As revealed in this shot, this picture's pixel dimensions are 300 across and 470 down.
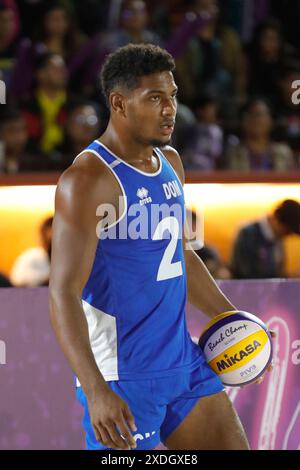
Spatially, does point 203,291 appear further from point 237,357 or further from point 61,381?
point 61,381

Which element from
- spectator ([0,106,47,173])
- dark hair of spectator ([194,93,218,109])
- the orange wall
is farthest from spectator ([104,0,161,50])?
the orange wall

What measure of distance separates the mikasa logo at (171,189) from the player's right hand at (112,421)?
90cm

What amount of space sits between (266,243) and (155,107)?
255 cm

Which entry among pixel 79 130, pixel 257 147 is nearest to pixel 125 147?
pixel 79 130

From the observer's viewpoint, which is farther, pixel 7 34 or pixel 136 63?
pixel 7 34

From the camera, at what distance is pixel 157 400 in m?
3.63

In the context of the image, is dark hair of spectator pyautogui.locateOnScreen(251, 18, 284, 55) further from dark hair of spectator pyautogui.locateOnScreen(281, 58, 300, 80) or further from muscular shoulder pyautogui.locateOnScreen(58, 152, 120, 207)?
muscular shoulder pyautogui.locateOnScreen(58, 152, 120, 207)

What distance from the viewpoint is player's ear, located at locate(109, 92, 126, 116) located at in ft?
12.1

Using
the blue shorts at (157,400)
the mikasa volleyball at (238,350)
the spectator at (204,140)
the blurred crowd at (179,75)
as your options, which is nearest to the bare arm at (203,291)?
the mikasa volleyball at (238,350)

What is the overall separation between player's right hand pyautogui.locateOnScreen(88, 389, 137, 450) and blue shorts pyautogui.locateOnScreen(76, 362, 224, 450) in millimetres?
363

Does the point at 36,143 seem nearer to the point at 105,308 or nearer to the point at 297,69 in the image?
the point at 297,69

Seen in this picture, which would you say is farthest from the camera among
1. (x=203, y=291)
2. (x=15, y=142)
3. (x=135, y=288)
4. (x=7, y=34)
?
(x=7, y=34)

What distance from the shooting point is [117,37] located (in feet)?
27.3

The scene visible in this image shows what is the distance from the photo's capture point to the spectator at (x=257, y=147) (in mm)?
7703
